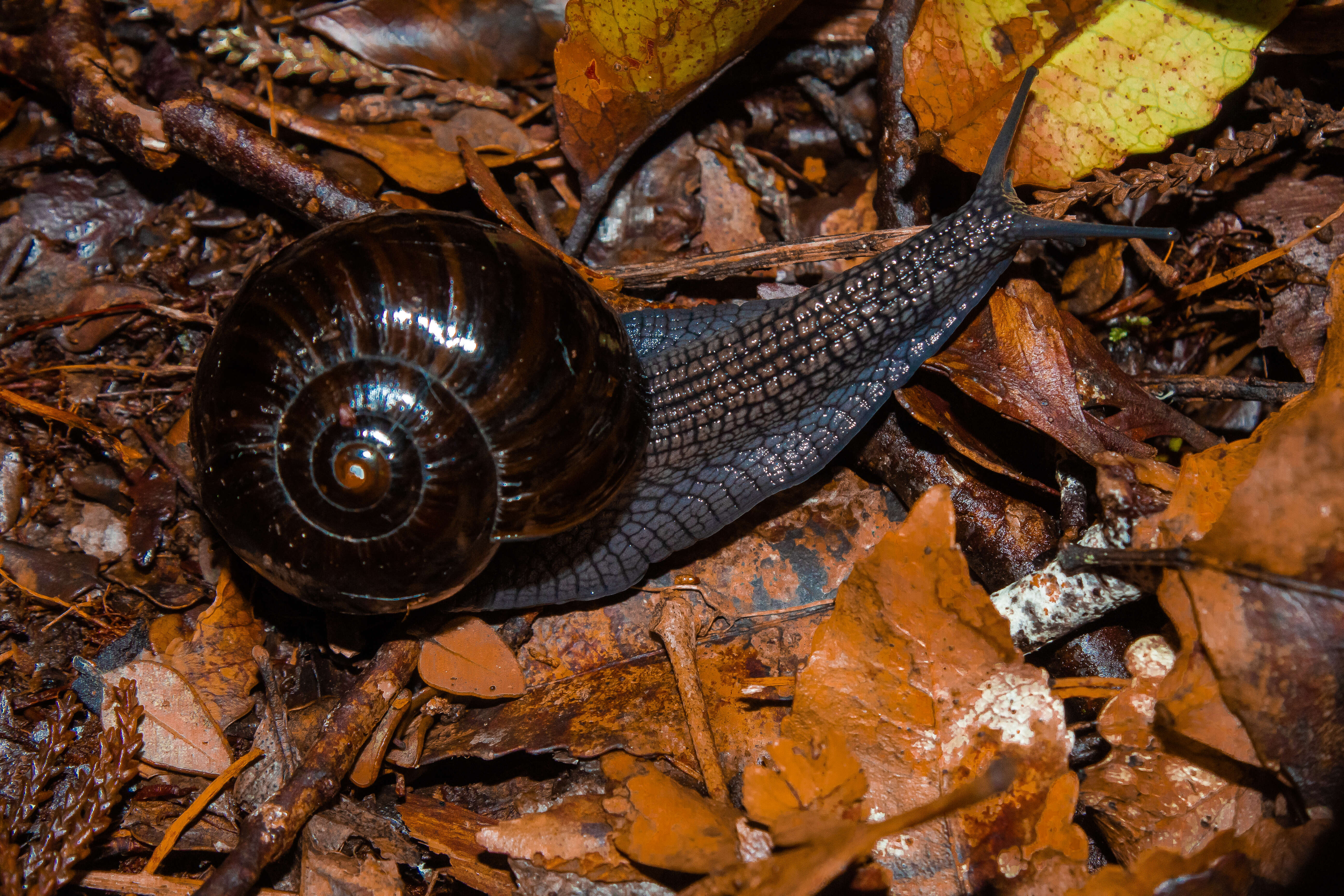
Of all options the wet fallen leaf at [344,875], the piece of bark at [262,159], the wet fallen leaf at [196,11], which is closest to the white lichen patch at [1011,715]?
the wet fallen leaf at [344,875]

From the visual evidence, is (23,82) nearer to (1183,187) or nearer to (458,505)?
(458,505)

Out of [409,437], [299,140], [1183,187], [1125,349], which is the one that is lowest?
Result: [409,437]

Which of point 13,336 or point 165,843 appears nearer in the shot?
point 165,843

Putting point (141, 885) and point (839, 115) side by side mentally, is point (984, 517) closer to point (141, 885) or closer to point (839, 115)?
point (839, 115)

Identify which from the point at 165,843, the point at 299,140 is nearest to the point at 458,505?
the point at 165,843

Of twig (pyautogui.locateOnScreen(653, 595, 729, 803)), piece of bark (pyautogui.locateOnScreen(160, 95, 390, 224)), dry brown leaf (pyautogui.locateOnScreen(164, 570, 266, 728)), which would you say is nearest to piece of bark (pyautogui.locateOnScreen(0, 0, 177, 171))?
piece of bark (pyautogui.locateOnScreen(160, 95, 390, 224))

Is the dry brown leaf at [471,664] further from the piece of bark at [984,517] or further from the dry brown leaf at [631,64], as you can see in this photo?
the dry brown leaf at [631,64]

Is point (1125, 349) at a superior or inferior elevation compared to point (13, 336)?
superior
